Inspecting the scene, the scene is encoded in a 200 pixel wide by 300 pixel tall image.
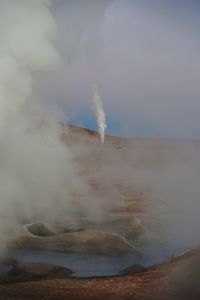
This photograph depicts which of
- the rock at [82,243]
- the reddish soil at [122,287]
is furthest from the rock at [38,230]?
the reddish soil at [122,287]

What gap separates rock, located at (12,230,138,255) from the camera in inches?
651

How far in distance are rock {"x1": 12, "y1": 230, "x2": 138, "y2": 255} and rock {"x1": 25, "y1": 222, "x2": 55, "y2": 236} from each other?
3.35 ft

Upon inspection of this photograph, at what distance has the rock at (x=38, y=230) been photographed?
58.8 ft

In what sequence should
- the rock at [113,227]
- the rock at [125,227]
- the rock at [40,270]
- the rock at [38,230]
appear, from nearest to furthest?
the rock at [40,270]
the rock at [38,230]
the rock at [113,227]
the rock at [125,227]

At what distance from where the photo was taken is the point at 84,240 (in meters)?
16.7

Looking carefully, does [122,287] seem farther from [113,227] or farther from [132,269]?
[113,227]

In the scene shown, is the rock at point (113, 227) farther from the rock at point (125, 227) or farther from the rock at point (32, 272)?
the rock at point (32, 272)

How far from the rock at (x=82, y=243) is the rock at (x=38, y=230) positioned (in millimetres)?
1021

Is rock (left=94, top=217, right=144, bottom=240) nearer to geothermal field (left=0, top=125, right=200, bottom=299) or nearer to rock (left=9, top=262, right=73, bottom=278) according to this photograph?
geothermal field (left=0, top=125, right=200, bottom=299)

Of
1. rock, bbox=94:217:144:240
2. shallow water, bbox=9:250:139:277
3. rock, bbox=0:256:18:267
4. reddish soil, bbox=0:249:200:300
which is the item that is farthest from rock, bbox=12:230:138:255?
reddish soil, bbox=0:249:200:300

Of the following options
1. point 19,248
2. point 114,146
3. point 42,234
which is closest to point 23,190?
point 42,234

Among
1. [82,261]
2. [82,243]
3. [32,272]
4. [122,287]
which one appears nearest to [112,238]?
[82,243]

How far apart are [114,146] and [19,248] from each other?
25.2 m

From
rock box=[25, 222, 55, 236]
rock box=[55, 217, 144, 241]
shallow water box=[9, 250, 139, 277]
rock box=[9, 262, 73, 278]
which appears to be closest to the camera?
rock box=[9, 262, 73, 278]
